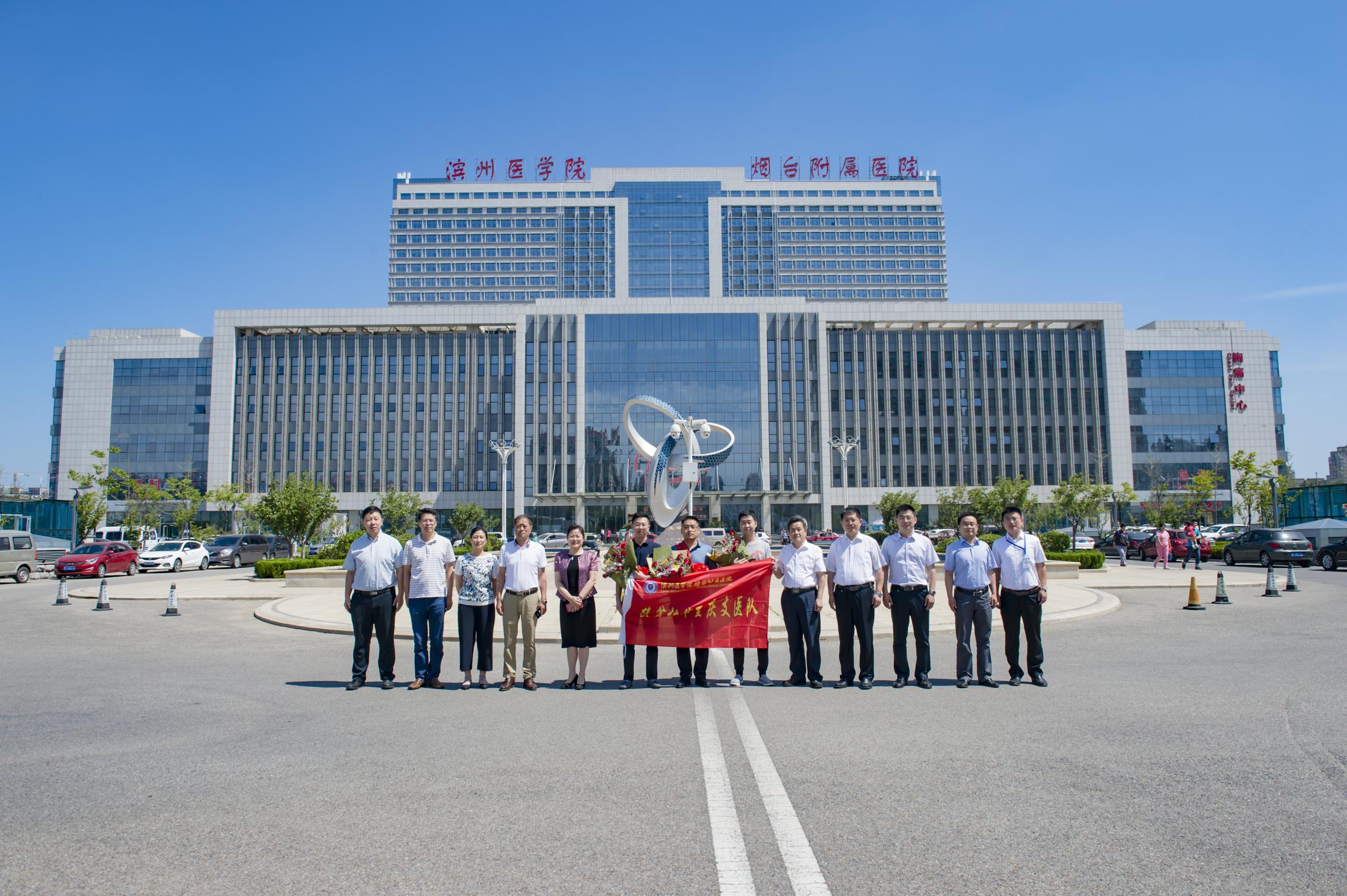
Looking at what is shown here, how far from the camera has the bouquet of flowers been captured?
999cm

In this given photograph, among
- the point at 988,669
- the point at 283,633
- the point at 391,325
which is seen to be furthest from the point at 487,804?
the point at 391,325

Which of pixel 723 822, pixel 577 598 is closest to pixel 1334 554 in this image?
pixel 577 598

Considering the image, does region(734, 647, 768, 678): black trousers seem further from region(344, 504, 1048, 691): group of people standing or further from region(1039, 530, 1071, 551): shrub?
region(1039, 530, 1071, 551): shrub

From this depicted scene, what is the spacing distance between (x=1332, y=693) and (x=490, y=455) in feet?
245

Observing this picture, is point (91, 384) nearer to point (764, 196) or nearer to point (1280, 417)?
point (764, 196)

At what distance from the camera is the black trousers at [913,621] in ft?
30.3

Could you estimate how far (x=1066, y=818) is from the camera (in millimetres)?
4785

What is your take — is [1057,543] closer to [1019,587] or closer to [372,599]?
[1019,587]

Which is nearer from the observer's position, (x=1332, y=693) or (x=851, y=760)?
(x=851, y=760)

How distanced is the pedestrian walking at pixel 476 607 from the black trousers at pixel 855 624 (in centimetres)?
393

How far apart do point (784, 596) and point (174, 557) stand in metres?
35.0

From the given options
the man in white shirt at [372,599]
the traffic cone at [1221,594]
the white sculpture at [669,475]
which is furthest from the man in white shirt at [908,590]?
the white sculpture at [669,475]

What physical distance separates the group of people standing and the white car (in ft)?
103

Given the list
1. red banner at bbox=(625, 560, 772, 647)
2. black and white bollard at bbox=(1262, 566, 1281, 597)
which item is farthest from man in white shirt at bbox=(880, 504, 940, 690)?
black and white bollard at bbox=(1262, 566, 1281, 597)
